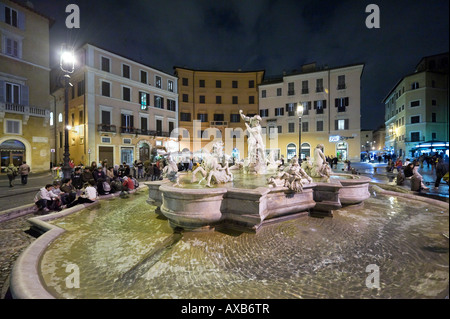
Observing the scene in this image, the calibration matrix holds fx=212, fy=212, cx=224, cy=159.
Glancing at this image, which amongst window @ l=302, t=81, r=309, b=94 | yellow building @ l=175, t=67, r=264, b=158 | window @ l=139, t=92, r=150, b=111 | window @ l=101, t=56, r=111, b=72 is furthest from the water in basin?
yellow building @ l=175, t=67, r=264, b=158

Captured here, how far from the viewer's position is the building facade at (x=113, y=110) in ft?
78.0

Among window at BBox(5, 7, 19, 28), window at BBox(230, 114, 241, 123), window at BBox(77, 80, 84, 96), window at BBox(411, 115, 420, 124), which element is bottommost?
window at BBox(411, 115, 420, 124)

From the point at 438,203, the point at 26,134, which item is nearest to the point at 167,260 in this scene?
Result: the point at 438,203

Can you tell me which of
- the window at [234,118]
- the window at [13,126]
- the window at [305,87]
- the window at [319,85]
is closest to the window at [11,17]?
the window at [13,126]

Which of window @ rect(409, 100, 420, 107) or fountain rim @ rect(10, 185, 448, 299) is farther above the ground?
window @ rect(409, 100, 420, 107)

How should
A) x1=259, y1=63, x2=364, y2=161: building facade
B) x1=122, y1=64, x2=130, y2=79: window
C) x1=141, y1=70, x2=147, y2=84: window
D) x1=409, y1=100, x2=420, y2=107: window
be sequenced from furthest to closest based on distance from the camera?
1. x1=409, y1=100, x2=420, y2=107: window
2. x1=259, y1=63, x2=364, y2=161: building facade
3. x1=141, y1=70, x2=147, y2=84: window
4. x1=122, y1=64, x2=130, y2=79: window

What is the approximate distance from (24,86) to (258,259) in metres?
27.8

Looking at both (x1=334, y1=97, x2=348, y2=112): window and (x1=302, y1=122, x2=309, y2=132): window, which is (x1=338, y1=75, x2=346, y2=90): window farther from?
(x1=302, y1=122, x2=309, y2=132): window

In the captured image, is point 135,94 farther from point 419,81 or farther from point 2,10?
point 419,81

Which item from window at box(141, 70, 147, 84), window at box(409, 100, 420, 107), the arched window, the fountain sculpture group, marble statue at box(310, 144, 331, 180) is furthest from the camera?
window at box(409, 100, 420, 107)

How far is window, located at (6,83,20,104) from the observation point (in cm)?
1970

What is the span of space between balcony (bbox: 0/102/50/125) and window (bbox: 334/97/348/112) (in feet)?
117

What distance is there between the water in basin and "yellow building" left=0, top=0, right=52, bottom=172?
2141 centimetres

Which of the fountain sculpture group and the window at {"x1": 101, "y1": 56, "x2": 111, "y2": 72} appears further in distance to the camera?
the window at {"x1": 101, "y1": 56, "x2": 111, "y2": 72}
